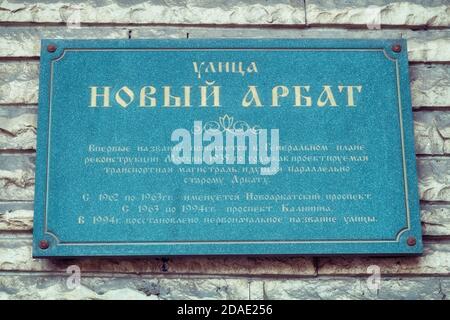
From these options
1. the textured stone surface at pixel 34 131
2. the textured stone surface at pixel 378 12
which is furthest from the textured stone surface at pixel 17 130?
the textured stone surface at pixel 378 12

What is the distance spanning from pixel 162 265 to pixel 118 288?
0.65 ft

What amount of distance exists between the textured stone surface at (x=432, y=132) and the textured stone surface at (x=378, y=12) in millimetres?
440

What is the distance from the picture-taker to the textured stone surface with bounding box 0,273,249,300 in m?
2.76

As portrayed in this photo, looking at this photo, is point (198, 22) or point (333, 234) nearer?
point (333, 234)

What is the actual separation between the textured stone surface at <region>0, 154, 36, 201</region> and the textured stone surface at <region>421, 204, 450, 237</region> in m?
1.64

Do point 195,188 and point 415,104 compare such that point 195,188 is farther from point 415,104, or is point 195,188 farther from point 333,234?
point 415,104

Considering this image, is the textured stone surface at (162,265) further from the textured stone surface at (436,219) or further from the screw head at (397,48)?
the screw head at (397,48)

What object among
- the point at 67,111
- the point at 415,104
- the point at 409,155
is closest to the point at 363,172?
the point at 409,155

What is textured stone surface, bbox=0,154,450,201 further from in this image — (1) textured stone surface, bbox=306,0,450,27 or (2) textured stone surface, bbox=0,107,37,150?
(1) textured stone surface, bbox=306,0,450,27

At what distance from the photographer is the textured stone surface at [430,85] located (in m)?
3.02

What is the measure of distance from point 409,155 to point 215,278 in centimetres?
96

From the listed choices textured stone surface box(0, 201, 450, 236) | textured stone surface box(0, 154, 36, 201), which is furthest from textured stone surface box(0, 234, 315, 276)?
textured stone surface box(0, 154, 36, 201)

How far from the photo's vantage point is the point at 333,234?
2779 mm

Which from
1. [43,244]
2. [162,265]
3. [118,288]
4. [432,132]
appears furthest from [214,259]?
[432,132]
